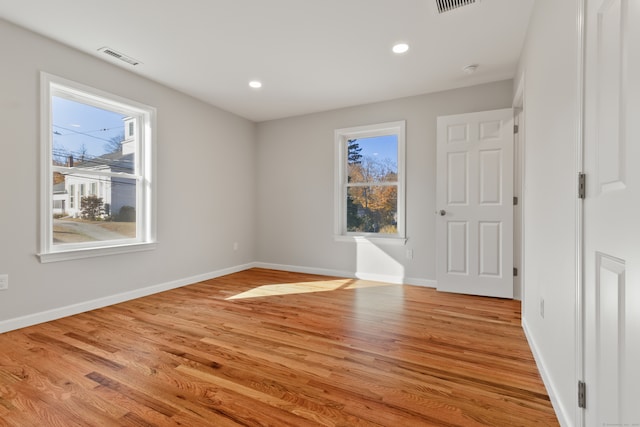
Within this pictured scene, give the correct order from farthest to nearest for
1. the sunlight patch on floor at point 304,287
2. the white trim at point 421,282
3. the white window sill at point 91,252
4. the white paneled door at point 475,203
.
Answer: the white trim at point 421,282 → the sunlight patch on floor at point 304,287 → the white paneled door at point 475,203 → the white window sill at point 91,252

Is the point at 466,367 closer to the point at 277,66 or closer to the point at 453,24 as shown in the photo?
the point at 453,24

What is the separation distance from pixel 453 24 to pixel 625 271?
95.4 inches

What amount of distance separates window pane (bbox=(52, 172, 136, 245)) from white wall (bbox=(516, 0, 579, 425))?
12.7 ft

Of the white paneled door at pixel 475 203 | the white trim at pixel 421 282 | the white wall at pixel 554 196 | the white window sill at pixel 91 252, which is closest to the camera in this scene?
the white wall at pixel 554 196

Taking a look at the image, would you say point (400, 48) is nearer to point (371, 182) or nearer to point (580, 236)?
point (371, 182)

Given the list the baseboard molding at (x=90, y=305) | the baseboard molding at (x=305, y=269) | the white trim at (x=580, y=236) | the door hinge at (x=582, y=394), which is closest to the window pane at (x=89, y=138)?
the baseboard molding at (x=90, y=305)

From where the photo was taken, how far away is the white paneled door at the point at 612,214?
85 centimetres

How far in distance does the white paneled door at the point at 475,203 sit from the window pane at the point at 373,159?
73cm

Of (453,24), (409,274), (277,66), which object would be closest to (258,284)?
(409,274)

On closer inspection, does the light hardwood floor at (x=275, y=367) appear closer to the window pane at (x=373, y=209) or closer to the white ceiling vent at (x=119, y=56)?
the window pane at (x=373, y=209)

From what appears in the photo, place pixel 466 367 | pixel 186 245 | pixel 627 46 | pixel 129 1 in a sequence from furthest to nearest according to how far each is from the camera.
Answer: pixel 186 245 → pixel 129 1 → pixel 466 367 → pixel 627 46

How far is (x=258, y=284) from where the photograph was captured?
13.5ft

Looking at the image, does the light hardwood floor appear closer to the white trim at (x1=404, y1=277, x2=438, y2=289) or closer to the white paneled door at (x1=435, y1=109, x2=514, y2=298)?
the white paneled door at (x1=435, y1=109, x2=514, y2=298)

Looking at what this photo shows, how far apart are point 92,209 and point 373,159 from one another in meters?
3.49
